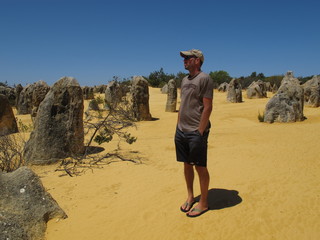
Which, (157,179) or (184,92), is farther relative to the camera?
(157,179)

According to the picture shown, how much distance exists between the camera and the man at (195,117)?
3061mm

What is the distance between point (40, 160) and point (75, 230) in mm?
2889

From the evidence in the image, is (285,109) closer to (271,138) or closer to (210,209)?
(271,138)

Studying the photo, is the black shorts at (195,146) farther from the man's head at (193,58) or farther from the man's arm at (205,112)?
the man's head at (193,58)

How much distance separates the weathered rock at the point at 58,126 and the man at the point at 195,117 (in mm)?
3399

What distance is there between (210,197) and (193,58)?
79.7 inches

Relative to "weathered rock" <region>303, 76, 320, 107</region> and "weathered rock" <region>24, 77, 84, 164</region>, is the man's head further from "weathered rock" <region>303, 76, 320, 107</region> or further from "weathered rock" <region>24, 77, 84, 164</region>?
"weathered rock" <region>303, 76, 320, 107</region>

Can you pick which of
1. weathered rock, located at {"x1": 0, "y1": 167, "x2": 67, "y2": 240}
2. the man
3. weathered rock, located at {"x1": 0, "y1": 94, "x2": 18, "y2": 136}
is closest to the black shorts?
the man

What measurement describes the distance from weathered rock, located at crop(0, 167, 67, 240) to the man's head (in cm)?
243

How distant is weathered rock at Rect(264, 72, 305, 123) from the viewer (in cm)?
1016

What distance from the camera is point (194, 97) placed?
123 inches

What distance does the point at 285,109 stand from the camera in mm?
10234

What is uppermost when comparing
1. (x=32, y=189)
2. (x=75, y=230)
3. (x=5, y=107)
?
(x=5, y=107)

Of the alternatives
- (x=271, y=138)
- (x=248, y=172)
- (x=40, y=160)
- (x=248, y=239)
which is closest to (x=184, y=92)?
(x=248, y=239)
